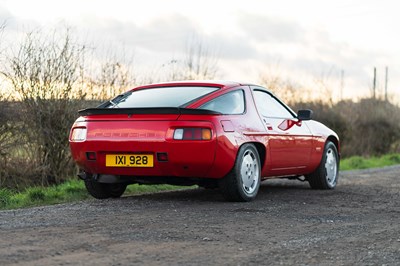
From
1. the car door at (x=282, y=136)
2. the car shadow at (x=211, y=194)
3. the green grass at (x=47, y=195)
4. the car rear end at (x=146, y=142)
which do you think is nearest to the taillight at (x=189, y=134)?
the car rear end at (x=146, y=142)

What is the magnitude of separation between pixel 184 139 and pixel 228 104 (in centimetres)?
98

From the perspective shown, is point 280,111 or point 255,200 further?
point 280,111

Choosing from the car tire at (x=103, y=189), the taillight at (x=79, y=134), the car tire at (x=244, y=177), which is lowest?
the car tire at (x=103, y=189)

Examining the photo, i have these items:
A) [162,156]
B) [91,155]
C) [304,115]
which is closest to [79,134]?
[91,155]

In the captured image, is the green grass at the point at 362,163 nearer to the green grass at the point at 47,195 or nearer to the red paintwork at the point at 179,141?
the green grass at the point at 47,195

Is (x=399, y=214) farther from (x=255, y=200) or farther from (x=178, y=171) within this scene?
(x=178, y=171)

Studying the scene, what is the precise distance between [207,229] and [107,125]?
237 centimetres

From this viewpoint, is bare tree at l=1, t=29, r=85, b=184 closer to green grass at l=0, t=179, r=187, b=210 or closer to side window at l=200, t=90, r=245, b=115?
green grass at l=0, t=179, r=187, b=210

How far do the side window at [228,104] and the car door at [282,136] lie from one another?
38cm

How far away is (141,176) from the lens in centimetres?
850

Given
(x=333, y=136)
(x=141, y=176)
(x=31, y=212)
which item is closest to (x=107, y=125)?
(x=141, y=176)

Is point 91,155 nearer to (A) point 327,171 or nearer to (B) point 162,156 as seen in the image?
(B) point 162,156

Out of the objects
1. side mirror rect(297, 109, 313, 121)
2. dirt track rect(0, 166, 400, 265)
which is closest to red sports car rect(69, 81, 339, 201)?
dirt track rect(0, 166, 400, 265)

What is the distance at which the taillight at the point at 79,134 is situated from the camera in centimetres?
856
